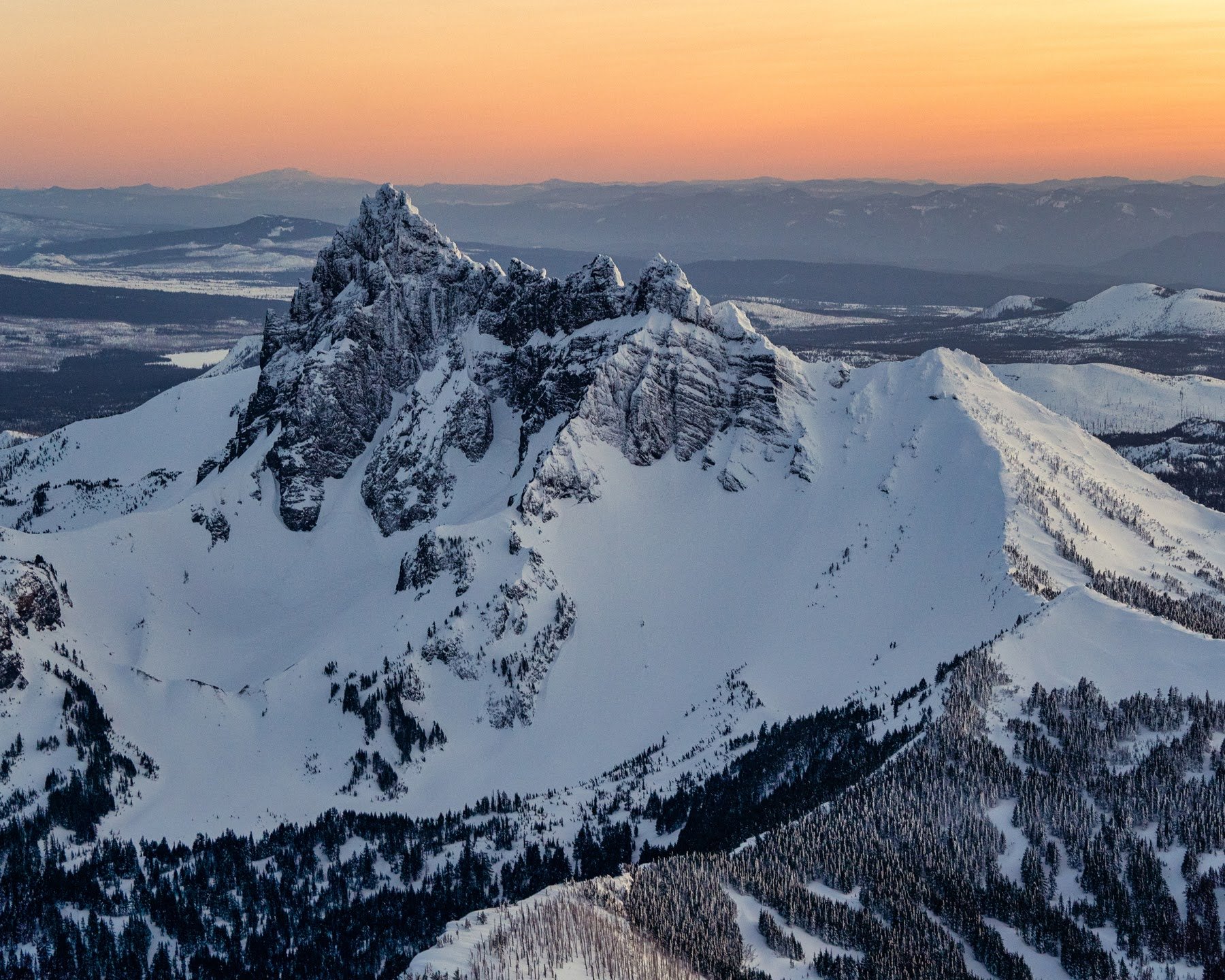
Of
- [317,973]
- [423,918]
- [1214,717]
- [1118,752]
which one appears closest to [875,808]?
[1118,752]

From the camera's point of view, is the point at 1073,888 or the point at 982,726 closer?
the point at 1073,888

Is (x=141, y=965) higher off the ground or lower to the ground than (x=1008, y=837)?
lower

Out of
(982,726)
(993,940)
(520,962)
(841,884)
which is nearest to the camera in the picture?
(520,962)

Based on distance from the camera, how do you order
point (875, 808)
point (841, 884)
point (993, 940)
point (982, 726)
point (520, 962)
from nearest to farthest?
1. point (520, 962)
2. point (993, 940)
3. point (841, 884)
4. point (875, 808)
5. point (982, 726)

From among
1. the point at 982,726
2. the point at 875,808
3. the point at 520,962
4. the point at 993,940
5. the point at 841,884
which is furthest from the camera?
the point at 982,726

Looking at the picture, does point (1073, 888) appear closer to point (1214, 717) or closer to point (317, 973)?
point (1214, 717)

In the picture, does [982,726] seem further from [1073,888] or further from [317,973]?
[317,973]

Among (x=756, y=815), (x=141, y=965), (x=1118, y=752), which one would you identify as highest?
(x=1118, y=752)

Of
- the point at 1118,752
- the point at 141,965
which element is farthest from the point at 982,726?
the point at 141,965

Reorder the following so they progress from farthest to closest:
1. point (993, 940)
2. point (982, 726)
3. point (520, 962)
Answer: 1. point (982, 726)
2. point (993, 940)
3. point (520, 962)
